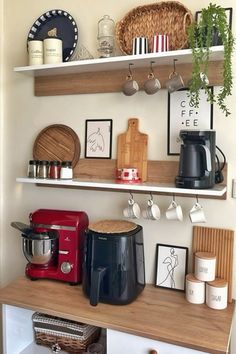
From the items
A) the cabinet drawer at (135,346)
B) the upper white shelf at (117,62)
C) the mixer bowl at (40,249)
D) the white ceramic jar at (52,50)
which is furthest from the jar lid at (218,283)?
the white ceramic jar at (52,50)

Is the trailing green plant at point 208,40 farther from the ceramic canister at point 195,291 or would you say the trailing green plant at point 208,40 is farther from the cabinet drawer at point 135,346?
the cabinet drawer at point 135,346

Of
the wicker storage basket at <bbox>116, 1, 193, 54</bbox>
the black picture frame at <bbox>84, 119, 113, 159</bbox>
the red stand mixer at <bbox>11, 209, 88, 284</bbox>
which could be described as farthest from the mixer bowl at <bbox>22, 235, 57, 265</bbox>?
the wicker storage basket at <bbox>116, 1, 193, 54</bbox>

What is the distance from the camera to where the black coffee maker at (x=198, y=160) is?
52.9 inches

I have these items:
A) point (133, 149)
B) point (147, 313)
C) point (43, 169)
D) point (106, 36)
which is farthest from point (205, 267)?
point (106, 36)

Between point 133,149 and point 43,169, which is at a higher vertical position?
point 133,149

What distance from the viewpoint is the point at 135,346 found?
1253 mm

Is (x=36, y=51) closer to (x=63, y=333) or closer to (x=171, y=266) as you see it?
(x=171, y=266)

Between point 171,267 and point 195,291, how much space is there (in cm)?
19

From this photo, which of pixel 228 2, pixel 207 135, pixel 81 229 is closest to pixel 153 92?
pixel 207 135

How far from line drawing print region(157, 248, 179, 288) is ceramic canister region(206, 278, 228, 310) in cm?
21

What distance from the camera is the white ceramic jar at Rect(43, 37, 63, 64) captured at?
5.28 feet

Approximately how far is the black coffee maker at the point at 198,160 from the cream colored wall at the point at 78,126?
16 centimetres

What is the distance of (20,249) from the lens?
6.48 feet

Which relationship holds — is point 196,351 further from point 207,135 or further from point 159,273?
point 207,135
